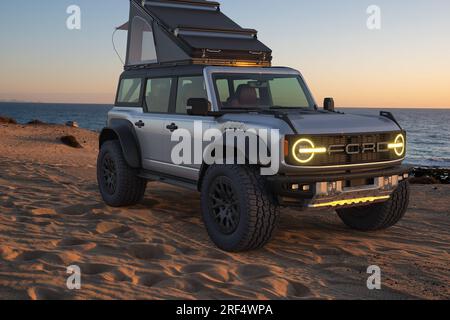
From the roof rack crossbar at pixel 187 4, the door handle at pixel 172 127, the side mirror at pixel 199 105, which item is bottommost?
the door handle at pixel 172 127

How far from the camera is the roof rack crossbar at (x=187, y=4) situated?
7920 millimetres

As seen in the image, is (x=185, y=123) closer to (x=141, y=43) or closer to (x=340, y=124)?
(x=340, y=124)

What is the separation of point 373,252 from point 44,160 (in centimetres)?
951

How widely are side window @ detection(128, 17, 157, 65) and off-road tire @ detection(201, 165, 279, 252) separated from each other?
107 inches

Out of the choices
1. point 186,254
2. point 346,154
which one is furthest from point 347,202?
point 186,254

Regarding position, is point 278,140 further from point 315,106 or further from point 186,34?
point 186,34

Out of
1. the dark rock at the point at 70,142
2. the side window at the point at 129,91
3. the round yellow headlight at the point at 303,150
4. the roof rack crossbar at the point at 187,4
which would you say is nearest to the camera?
the round yellow headlight at the point at 303,150

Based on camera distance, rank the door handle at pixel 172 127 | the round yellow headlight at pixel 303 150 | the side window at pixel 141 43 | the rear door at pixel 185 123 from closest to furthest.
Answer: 1. the round yellow headlight at pixel 303 150
2. the rear door at pixel 185 123
3. the door handle at pixel 172 127
4. the side window at pixel 141 43

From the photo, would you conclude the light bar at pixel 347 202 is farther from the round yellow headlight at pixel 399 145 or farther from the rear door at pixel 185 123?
the rear door at pixel 185 123

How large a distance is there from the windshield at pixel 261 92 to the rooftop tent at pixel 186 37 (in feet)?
1.44

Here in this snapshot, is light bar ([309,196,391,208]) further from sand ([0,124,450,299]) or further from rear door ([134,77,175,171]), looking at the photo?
rear door ([134,77,175,171])

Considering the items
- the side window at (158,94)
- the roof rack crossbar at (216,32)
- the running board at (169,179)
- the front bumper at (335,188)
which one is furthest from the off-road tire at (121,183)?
the front bumper at (335,188)

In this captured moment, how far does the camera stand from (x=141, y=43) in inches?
311

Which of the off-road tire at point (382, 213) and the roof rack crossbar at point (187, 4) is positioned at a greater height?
the roof rack crossbar at point (187, 4)
